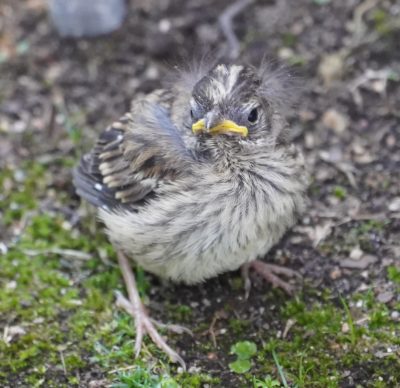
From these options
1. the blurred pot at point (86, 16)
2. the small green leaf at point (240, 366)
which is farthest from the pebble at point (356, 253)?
the blurred pot at point (86, 16)

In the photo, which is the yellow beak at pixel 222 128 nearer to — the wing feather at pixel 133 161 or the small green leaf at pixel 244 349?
the wing feather at pixel 133 161

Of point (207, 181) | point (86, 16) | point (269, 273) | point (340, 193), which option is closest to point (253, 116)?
point (207, 181)

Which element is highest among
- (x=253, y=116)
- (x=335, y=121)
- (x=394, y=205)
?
(x=253, y=116)

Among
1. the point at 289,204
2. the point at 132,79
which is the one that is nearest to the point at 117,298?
the point at 289,204

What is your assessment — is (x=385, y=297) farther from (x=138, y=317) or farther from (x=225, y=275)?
(x=138, y=317)

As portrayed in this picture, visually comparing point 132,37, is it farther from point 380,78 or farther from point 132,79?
point 380,78

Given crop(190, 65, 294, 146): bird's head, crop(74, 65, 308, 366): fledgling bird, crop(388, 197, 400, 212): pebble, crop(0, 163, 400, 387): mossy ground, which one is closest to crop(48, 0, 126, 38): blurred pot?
crop(74, 65, 308, 366): fledgling bird
